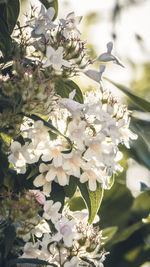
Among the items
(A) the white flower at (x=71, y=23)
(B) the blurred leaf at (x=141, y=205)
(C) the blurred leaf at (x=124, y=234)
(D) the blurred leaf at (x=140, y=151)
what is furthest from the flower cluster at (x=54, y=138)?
(B) the blurred leaf at (x=141, y=205)

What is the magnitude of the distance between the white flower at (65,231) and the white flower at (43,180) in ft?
0.14

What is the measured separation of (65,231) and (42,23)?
Answer: 281 millimetres

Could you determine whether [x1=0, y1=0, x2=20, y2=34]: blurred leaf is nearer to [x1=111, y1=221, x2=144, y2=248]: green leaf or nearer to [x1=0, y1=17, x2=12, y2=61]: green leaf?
[x1=0, y1=17, x2=12, y2=61]: green leaf

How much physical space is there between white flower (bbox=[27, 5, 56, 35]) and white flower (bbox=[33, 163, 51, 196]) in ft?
0.59

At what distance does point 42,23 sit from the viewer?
0.68m

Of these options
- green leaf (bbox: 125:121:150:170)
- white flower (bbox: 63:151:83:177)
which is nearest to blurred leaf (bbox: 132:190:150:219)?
green leaf (bbox: 125:121:150:170)

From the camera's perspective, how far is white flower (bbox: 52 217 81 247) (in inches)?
25.6

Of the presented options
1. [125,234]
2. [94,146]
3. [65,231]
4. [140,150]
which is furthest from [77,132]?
[125,234]

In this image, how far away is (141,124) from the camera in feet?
3.45

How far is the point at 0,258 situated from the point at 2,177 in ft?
0.36

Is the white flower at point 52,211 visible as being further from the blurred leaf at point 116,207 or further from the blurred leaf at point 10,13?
the blurred leaf at point 116,207

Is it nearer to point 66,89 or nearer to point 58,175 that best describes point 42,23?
point 66,89

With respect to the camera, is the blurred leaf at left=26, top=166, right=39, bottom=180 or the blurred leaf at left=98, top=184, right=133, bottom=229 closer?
the blurred leaf at left=26, top=166, right=39, bottom=180

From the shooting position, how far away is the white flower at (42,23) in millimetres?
679
